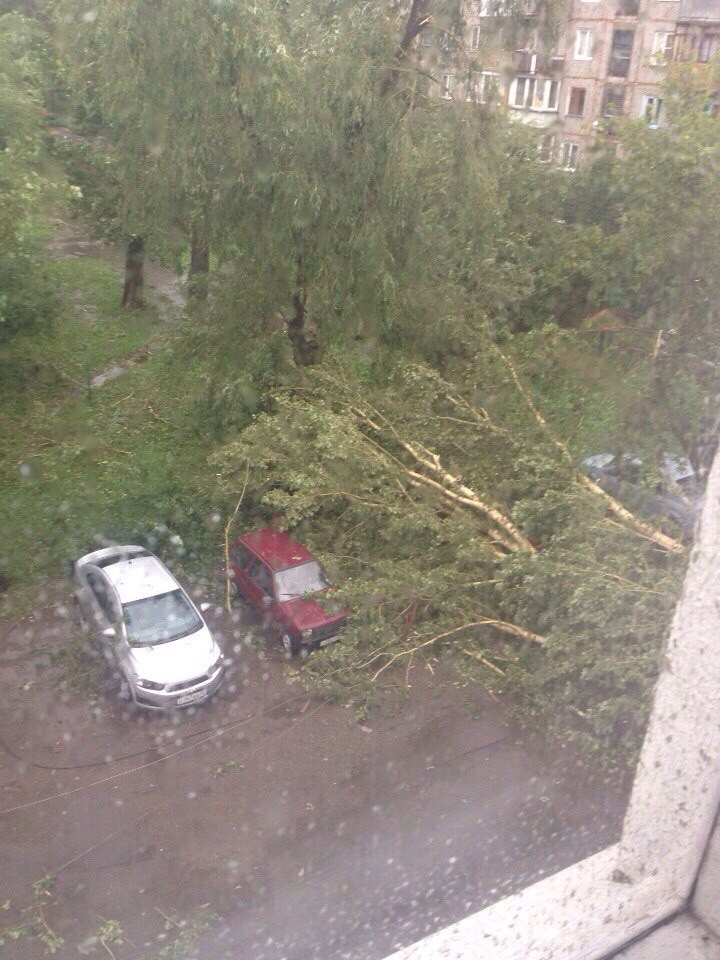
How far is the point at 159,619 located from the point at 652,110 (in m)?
3.81

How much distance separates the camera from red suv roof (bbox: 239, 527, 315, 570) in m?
4.15

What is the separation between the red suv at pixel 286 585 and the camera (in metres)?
3.93

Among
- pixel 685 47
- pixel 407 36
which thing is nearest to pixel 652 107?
pixel 685 47

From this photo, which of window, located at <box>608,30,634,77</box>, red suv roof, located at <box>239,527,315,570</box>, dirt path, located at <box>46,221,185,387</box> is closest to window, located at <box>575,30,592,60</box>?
window, located at <box>608,30,634,77</box>

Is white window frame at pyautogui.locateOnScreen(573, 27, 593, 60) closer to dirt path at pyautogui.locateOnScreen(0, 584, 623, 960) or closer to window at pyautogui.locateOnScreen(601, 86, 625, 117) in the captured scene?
→ window at pyautogui.locateOnScreen(601, 86, 625, 117)

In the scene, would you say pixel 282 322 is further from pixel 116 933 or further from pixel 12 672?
pixel 116 933

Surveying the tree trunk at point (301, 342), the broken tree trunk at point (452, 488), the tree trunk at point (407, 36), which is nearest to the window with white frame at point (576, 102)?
the tree trunk at point (407, 36)

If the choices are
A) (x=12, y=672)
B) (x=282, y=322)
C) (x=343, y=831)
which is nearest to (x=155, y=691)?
(x=12, y=672)

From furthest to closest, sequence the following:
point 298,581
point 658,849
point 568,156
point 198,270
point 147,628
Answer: point 568,156
point 198,270
point 298,581
point 147,628
point 658,849

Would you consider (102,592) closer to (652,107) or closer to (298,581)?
(298,581)

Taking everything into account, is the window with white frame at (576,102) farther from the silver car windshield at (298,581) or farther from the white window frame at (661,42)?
the silver car windshield at (298,581)

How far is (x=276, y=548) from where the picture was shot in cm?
420

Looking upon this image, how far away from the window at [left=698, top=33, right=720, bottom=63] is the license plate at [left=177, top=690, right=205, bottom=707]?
12.7 feet

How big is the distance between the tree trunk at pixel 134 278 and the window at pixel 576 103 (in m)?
3.70
